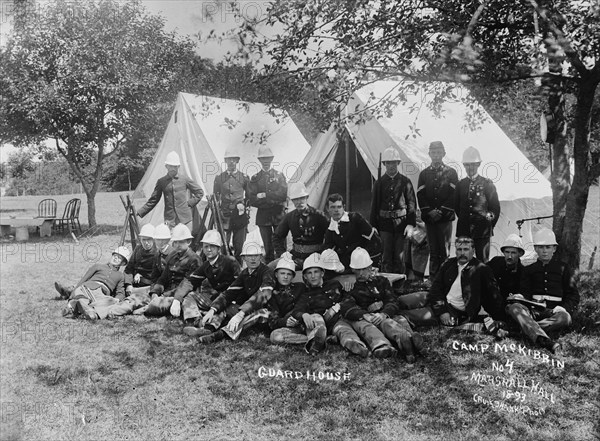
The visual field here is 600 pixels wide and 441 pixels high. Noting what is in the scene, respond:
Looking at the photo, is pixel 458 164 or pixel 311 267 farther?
pixel 458 164

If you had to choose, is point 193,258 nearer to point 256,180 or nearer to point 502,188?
point 256,180

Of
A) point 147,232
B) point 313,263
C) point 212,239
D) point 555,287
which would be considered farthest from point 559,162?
point 147,232

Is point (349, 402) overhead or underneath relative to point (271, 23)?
underneath

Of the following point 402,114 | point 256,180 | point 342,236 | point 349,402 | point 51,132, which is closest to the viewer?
point 349,402

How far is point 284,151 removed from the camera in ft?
30.7

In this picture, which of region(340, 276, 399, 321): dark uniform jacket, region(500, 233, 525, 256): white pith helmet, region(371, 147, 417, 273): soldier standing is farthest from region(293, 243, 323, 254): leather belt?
region(500, 233, 525, 256): white pith helmet

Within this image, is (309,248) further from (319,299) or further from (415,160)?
(415,160)

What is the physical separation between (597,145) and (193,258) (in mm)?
6488

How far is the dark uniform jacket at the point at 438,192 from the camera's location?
233 inches

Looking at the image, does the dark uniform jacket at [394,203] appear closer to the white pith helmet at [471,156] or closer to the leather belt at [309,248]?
the white pith helmet at [471,156]

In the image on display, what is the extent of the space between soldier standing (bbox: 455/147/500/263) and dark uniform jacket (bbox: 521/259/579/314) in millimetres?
997

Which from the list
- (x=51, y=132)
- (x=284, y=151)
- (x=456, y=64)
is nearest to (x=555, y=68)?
(x=456, y=64)

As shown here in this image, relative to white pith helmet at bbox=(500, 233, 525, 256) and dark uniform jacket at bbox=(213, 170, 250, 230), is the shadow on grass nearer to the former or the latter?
dark uniform jacket at bbox=(213, 170, 250, 230)

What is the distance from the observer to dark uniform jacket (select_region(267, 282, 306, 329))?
4.72 m
